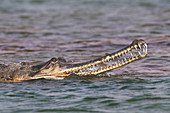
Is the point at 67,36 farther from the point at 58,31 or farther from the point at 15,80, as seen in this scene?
the point at 15,80

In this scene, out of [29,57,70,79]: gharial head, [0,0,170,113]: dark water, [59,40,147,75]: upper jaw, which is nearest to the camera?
[0,0,170,113]: dark water

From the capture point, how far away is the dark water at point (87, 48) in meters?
6.84

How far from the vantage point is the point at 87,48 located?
1341 centimetres

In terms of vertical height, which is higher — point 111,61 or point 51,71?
point 111,61

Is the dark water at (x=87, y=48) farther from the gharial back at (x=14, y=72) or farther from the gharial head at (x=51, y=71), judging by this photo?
the gharial back at (x=14, y=72)

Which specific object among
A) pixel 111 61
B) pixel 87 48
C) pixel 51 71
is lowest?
pixel 51 71

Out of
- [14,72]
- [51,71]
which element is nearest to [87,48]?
[51,71]

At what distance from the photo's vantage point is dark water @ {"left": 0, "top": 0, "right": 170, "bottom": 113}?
6.84 metres

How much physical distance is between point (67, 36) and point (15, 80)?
7792mm

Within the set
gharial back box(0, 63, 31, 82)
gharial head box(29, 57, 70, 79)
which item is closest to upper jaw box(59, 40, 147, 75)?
gharial head box(29, 57, 70, 79)

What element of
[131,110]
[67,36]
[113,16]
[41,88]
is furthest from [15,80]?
[113,16]

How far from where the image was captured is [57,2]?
1212 inches

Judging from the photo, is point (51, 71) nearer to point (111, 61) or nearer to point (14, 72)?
point (14, 72)

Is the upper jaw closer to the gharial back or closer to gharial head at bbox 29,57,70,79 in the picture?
gharial head at bbox 29,57,70,79
